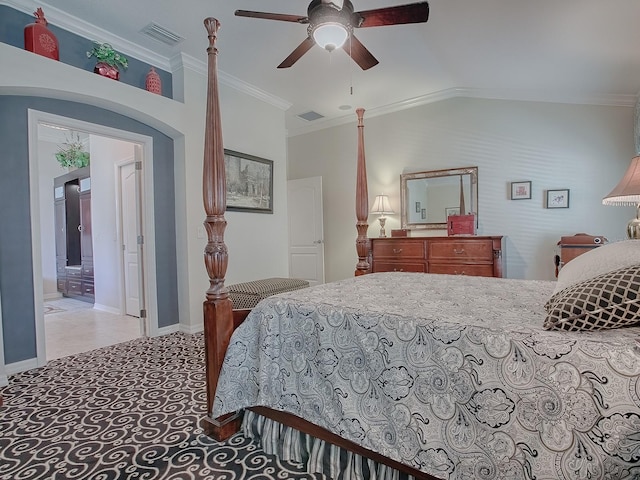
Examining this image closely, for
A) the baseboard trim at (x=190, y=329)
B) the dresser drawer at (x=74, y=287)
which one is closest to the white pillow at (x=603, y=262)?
the baseboard trim at (x=190, y=329)

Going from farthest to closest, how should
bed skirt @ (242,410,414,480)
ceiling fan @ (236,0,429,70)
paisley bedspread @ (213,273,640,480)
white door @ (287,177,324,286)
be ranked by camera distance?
white door @ (287,177,324,286), ceiling fan @ (236,0,429,70), bed skirt @ (242,410,414,480), paisley bedspread @ (213,273,640,480)

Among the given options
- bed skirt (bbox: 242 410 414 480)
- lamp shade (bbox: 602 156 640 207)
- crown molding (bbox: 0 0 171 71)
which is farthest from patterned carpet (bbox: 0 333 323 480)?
crown molding (bbox: 0 0 171 71)

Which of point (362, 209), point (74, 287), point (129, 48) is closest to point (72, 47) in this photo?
point (129, 48)

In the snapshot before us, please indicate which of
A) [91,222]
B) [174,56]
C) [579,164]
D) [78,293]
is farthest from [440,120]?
[78,293]

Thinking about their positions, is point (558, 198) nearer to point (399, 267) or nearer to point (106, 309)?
point (399, 267)

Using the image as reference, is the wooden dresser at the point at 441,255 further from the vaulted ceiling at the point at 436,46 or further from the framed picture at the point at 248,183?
the vaulted ceiling at the point at 436,46

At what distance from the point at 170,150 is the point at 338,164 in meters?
2.66

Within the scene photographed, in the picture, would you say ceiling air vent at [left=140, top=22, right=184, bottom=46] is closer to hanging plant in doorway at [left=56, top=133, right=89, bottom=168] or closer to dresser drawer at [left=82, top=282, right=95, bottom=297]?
hanging plant in doorway at [left=56, top=133, right=89, bottom=168]

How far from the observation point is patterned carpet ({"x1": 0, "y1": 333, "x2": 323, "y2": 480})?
149 centimetres

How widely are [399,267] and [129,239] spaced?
143 inches

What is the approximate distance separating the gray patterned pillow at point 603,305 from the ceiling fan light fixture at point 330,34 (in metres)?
1.91

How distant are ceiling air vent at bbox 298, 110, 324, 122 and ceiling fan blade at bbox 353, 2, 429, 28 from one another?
119 inches

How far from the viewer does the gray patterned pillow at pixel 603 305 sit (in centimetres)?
96

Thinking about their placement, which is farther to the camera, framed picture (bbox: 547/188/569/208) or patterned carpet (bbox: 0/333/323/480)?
framed picture (bbox: 547/188/569/208)
